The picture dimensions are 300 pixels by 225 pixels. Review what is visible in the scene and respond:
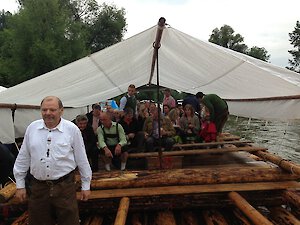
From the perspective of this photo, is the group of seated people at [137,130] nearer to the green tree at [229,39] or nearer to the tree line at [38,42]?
the tree line at [38,42]

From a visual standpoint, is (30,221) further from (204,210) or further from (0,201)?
(204,210)

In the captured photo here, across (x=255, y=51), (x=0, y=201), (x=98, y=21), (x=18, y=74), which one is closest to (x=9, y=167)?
(x=0, y=201)

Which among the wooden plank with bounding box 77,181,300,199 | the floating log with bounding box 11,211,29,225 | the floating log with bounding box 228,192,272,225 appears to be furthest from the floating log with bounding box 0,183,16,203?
the floating log with bounding box 228,192,272,225

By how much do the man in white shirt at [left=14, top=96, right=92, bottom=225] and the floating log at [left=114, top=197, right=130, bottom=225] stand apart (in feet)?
1.58

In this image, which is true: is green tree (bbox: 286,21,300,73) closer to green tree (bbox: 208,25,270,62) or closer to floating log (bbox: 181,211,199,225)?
green tree (bbox: 208,25,270,62)

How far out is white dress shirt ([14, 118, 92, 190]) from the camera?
262 cm

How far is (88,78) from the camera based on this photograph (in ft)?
15.1

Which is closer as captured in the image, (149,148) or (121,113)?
(149,148)

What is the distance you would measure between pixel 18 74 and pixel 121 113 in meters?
20.3

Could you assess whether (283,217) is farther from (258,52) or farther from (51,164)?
(258,52)

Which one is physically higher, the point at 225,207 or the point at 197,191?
the point at 197,191

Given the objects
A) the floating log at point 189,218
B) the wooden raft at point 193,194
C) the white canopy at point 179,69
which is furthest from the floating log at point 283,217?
the white canopy at point 179,69

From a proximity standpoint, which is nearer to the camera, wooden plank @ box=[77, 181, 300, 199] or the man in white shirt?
the man in white shirt

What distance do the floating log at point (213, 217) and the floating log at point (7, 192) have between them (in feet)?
7.87
